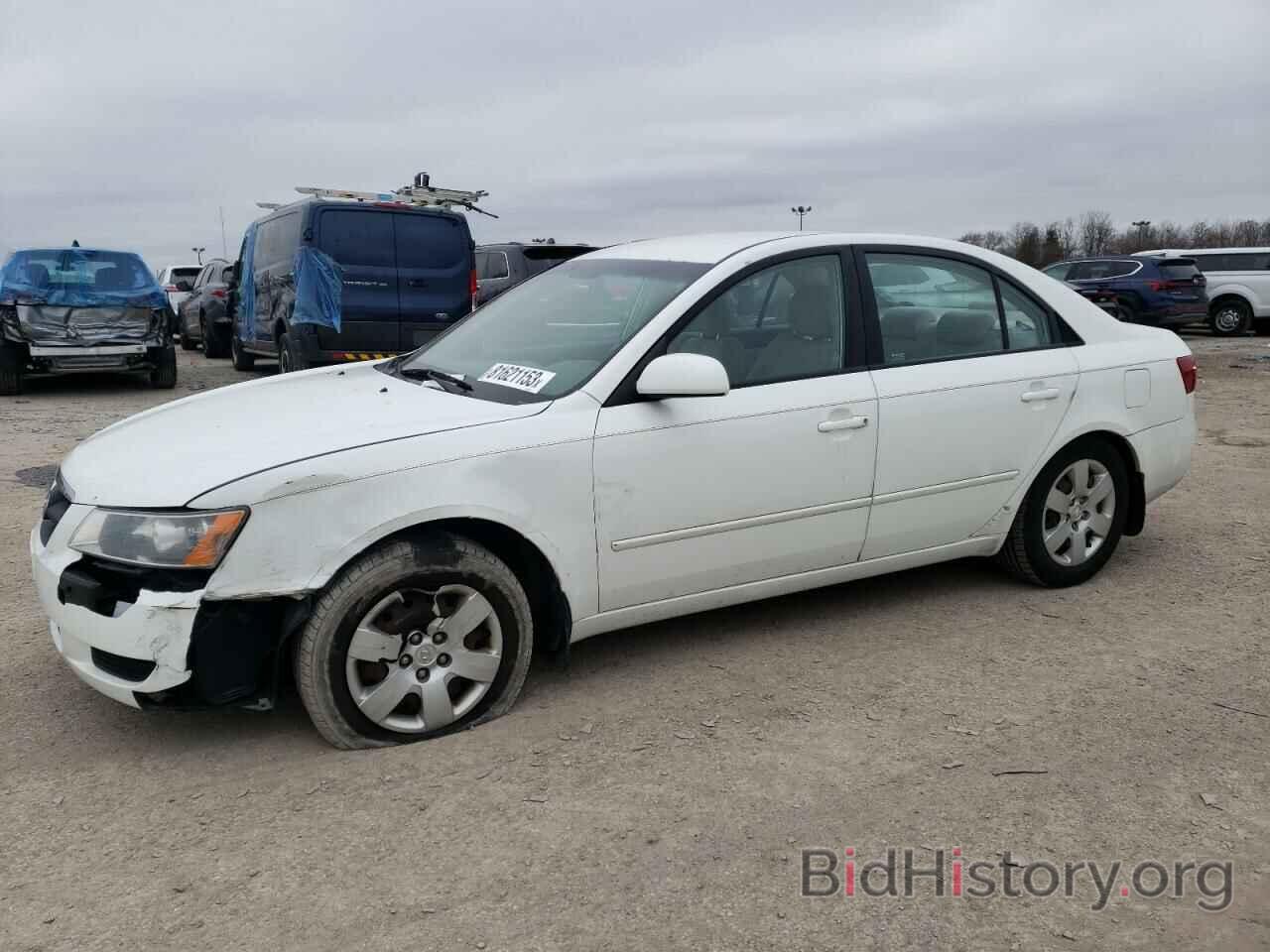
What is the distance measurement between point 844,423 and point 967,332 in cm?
86

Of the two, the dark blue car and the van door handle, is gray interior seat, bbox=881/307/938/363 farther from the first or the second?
→ the dark blue car

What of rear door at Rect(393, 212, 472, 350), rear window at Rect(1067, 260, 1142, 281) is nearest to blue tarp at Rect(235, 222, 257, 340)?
rear door at Rect(393, 212, 472, 350)

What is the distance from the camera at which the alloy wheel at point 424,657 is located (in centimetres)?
319

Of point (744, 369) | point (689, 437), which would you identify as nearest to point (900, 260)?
point (744, 369)

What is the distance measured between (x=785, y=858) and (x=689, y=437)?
1431mm

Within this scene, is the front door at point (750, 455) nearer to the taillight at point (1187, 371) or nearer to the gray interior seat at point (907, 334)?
the gray interior seat at point (907, 334)

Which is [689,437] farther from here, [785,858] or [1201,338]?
[1201,338]

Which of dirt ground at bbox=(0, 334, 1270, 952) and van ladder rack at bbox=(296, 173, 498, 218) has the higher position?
van ladder rack at bbox=(296, 173, 498, 218)

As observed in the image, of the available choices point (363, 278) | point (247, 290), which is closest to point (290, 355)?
point (363, 278)

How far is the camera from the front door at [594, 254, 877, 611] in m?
3.54

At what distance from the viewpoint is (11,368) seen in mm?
11859

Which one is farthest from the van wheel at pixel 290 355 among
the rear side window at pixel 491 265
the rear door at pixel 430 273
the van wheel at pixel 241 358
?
the van wheel at pixel 241 358

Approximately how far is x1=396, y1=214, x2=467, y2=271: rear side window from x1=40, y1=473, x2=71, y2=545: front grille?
749 cm

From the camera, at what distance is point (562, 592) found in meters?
3.49
